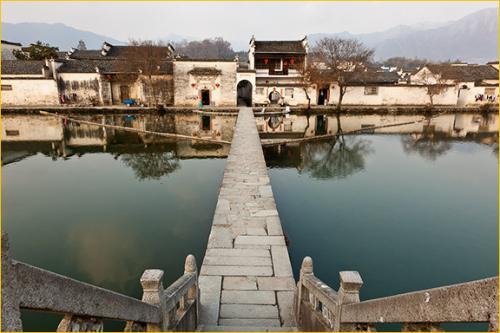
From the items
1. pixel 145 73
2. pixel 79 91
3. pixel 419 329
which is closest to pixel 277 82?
pixel 145 73

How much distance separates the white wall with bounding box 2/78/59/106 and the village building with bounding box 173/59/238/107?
475 inches

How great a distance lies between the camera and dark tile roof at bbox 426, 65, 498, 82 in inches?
1361

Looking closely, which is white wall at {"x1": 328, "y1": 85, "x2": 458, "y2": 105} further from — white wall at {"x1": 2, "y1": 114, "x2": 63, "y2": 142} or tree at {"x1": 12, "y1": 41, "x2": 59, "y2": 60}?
tree at {"x1": 12, "y1": 41, "x2": 59, "y2": 60}

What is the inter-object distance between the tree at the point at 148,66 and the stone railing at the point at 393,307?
101 feet

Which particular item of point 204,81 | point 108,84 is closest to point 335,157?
point 204,81

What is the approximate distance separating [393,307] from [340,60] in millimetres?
32779

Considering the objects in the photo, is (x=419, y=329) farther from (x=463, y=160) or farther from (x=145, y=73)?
(x=145, y=73)

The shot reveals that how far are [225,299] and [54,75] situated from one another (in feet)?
113

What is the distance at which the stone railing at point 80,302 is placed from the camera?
5.64 feet

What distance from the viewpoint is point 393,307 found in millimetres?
2791

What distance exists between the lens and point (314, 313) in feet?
13.7

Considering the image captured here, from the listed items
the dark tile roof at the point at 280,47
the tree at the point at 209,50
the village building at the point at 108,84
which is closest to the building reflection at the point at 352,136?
the dark tile roof at the point at 280,47

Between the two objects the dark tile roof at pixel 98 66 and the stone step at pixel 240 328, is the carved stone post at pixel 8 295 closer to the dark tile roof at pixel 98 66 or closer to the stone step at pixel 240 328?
the stone step at pixel 240 328

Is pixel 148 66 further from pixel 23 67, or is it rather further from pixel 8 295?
pixel 8 295
